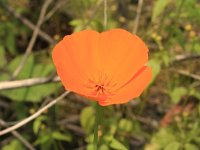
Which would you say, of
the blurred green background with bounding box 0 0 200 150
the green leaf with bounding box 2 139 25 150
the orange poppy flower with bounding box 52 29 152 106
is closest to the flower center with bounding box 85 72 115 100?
the orange poppy flower with bounding box 52 29 152 106

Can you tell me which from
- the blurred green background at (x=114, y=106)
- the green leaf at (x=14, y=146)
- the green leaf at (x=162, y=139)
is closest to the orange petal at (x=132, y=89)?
the blurred green background at (x=114, y=106)

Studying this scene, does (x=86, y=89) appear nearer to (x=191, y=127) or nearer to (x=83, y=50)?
(x=83, y=50)

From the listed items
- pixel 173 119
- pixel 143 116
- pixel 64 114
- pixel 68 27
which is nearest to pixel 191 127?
pixel 173 119

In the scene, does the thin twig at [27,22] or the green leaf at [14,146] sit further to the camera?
the thin twig at [27,22]

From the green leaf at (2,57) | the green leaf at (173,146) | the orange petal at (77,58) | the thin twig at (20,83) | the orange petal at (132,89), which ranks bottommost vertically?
the orange petal at (132,89)

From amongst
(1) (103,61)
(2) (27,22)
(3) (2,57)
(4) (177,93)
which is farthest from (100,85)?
(2) (27,22)

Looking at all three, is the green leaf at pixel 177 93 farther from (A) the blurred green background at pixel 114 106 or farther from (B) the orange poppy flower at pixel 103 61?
(B) the orange poppy flower at pixel 103 61

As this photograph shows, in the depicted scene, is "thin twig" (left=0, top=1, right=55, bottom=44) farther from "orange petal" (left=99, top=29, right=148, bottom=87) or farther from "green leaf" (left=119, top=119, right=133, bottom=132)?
"orange petal" (left=99, top=29, right=148, bottom=87)
